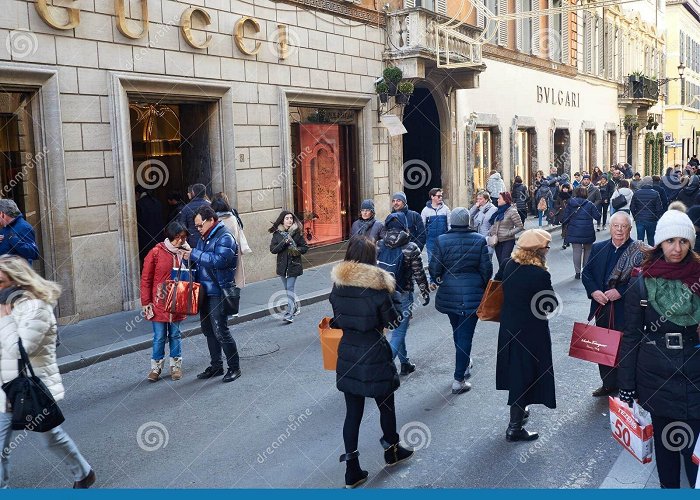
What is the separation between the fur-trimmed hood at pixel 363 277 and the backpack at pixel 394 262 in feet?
6.71

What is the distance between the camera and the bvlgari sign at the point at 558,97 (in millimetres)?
27359

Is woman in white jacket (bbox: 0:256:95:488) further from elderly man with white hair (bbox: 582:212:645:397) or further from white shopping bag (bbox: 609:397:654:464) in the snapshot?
elderly man with white hair (bbox: 582:212:645:397)

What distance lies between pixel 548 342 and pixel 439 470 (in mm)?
1393

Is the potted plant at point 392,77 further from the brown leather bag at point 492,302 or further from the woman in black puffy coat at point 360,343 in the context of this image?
the woman in black puffy coat at point 360,343

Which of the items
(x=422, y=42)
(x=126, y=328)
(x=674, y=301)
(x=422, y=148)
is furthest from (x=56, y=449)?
(x=422, y=148)

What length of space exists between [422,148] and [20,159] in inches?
510

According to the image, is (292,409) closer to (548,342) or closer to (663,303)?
(548,342)

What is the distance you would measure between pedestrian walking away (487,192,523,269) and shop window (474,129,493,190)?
36.8ft

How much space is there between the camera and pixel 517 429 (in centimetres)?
578

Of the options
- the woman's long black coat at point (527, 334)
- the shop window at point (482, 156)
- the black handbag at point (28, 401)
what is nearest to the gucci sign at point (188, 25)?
the black handbag at point (28, 401)

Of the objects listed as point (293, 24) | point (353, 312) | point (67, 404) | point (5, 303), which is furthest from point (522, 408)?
point (293, 24)

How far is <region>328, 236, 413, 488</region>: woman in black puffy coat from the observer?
201 inches

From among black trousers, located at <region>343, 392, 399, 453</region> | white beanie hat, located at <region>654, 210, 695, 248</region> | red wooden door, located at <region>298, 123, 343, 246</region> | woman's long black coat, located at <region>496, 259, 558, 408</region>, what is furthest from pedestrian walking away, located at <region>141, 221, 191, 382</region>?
red wooden door, located at <region>298, 123, 343, 246</region>

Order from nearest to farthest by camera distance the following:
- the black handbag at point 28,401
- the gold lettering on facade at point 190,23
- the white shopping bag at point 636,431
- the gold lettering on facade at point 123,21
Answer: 1. the black handbag at point 28,401
2. the white shopping bag at point 636,431
3. the gold lettering on facade at point 123,21
4. the gold lettering on facade at point 190,23
